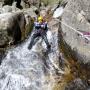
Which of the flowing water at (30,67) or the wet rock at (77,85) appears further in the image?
the flowing water at (30,67)

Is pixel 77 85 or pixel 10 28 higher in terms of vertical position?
pixel 10 28

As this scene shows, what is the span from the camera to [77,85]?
53.0ft

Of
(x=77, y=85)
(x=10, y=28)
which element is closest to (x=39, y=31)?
(x=10, y=28)

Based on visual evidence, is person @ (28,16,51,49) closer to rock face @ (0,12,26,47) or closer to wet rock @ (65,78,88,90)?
rock face @ (0,12,26,47)

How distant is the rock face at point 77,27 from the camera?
17422 mm

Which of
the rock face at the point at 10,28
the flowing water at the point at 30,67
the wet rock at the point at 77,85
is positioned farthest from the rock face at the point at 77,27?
the rock face at the point at 10,28

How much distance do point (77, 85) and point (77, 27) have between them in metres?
4.16

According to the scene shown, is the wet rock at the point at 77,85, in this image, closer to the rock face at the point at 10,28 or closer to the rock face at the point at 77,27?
the rock face at the point at 77,27

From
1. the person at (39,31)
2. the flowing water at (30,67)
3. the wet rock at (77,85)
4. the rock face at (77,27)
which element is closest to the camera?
the wet rock at (77,85)

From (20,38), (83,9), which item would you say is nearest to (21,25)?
(20,38)

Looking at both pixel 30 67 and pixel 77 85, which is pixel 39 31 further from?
pixel 77 85

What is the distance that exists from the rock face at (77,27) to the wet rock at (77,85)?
1.29 m

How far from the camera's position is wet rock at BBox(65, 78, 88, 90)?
15817mm

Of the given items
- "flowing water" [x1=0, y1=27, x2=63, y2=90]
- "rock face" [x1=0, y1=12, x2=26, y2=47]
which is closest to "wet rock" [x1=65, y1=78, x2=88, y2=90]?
"flowing water" [x1=0, y1=27, x2=63, y2=90]
